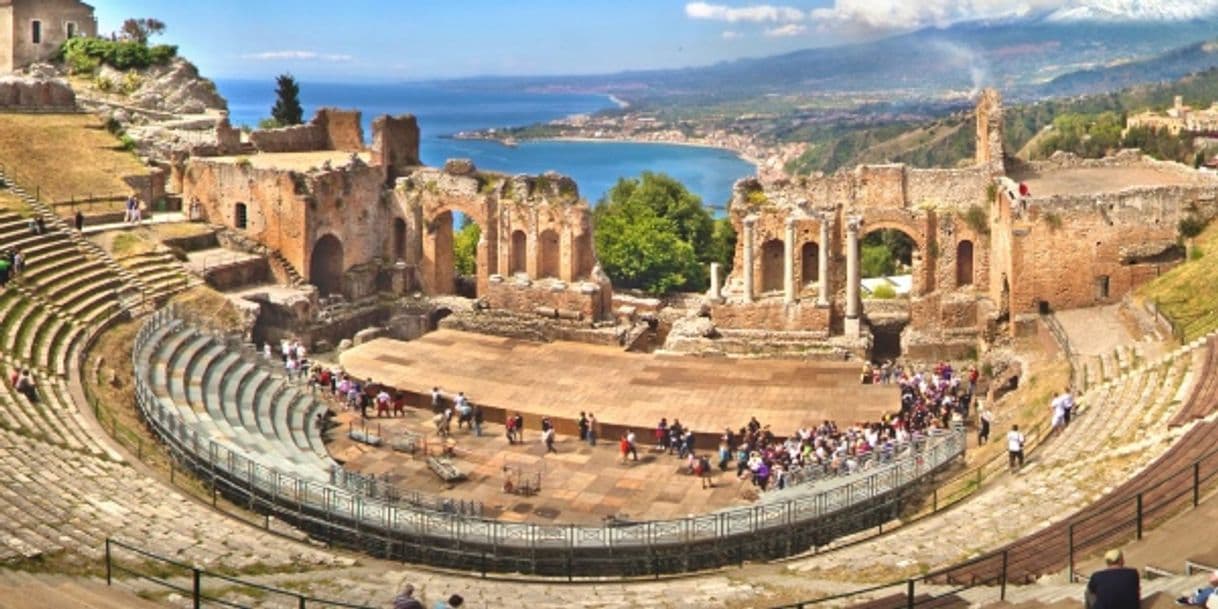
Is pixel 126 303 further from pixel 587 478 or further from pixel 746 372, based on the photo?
pixel 746 372

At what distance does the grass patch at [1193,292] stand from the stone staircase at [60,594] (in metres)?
22.1

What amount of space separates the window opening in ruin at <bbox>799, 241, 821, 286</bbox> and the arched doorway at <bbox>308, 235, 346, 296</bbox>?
15569 millimetres

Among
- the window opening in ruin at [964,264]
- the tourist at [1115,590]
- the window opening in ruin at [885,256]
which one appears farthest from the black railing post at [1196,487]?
the window opening in ruin at [885,256]

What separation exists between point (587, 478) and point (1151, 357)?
493 inches

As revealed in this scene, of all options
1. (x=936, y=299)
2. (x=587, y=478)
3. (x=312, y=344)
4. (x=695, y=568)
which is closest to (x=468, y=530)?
(x=695, y=568)

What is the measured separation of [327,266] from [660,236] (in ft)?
70.4

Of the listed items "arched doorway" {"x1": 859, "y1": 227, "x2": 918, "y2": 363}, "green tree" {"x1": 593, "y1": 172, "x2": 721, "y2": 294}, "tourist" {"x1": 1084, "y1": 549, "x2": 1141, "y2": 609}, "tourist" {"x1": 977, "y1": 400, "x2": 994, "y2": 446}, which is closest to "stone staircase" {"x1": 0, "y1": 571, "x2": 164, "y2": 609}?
"tourist" {"x1": 1084, "y1": 549, "x2": 1141, "y2": 609}

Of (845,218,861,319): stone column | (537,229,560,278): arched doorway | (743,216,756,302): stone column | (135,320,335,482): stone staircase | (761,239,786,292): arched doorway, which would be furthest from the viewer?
(537,229,560,278): arched doorway

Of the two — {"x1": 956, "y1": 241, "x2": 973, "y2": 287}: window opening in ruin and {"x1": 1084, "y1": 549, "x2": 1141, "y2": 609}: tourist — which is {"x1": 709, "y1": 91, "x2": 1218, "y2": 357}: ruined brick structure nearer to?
{"x1": 956, "y1": 241, "x2": 973, "y2": 287}: window opening in ruin

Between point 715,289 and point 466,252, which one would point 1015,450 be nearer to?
point 715,289

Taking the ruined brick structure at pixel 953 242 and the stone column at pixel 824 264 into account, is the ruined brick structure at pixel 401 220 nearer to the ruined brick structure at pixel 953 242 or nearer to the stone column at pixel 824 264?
the ruined brick structure at pixel 953 242

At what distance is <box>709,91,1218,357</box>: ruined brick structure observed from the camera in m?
34.6

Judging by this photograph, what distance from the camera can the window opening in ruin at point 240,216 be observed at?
42.8m

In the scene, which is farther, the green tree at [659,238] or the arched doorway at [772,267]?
the green tree at [659,238]
